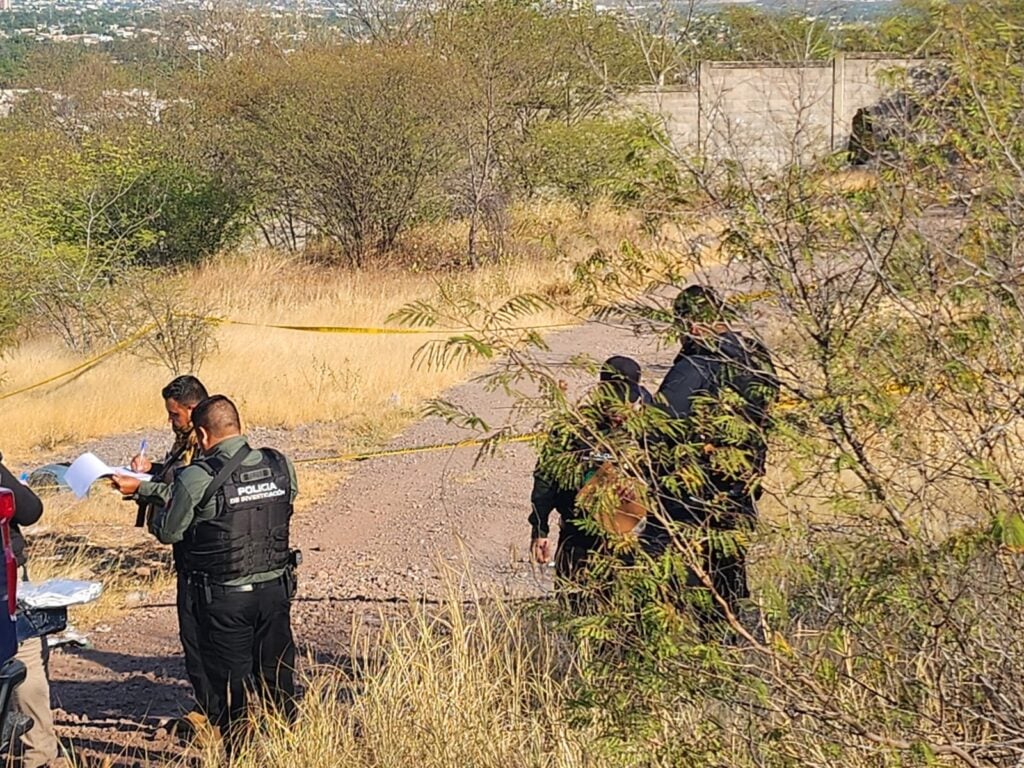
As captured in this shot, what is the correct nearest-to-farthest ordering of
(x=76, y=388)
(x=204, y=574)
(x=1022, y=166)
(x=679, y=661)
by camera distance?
(x=1022, y=166)
(x=679, y=661)
(x=204, y=574)
(x=76, y=388)

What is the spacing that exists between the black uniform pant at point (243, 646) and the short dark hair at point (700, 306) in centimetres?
261

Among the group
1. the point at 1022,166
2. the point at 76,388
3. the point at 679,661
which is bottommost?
the point at 76,388

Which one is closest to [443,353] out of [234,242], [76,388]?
[76,388]

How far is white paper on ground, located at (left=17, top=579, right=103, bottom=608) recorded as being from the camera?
5.47 m

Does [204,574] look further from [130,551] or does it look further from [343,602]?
[130,551]

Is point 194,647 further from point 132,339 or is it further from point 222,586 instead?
point 132,339

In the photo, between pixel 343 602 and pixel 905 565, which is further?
pixel 343 602

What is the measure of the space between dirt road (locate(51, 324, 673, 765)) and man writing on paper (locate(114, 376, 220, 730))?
0.27m

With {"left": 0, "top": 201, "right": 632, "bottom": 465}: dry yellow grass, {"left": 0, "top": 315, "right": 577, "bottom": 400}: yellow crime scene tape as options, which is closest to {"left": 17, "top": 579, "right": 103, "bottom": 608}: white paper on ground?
{"left": 0, "top": 201, "right": 632, "bottom": 465}: dry yellow grass

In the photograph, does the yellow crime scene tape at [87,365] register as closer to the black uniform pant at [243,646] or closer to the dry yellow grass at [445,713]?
the black uniform pant at [243,646]

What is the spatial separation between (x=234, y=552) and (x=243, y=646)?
39 cm

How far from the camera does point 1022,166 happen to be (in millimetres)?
3045

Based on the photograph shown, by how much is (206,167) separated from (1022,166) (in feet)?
72.8

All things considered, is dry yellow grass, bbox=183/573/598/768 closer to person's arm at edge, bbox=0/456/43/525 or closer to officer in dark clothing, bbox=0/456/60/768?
officer in dark clothing, bbox=0/456/60/768
